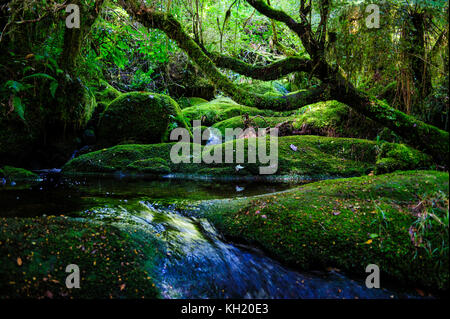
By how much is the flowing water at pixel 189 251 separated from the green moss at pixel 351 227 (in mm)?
151

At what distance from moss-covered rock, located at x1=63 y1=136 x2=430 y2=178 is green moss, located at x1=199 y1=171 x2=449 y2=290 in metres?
3.35

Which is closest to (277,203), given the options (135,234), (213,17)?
(135,234)

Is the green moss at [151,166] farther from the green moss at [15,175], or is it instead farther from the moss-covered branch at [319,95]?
the moss-covered branch at [319,95]

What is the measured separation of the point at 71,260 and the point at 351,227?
8.11ft

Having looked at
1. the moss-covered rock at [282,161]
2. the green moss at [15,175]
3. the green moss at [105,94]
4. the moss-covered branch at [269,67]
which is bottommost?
the green moss at [15,175]

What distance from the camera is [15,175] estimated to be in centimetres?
640

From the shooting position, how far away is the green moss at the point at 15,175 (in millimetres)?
6257

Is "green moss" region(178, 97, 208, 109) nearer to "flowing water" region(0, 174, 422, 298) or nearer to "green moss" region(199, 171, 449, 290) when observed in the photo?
"flowing water" region(0, 174, 422, 298)

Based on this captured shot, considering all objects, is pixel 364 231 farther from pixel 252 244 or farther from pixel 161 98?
pixel 161 98

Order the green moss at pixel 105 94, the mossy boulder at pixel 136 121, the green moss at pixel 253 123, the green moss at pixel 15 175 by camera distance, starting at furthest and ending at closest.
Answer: the green moss at pixel 105 94 → the green moss at pixel 253 123 → the mossy boulder at pixel 136 121 → the green moss at pixel 15 175

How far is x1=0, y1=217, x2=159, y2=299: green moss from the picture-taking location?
1845mm

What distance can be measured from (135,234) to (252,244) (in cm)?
120

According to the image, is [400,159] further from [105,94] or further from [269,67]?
[105,94]

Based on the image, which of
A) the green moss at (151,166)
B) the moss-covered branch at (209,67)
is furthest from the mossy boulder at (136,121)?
the moss-covered branch at (209,67)
